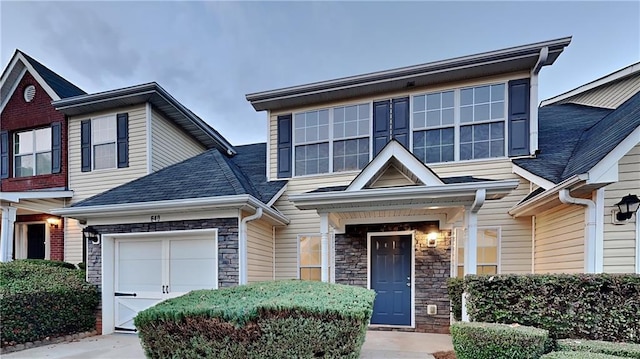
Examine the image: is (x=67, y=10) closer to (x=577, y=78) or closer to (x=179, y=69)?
(x=179, y=69)

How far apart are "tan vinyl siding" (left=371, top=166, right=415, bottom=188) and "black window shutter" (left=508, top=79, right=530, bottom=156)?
2525 mm

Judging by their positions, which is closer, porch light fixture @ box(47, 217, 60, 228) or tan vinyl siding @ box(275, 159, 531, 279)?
tan vinyl siding @ box(275, 159, 531, 279)

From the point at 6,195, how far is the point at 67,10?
540cm

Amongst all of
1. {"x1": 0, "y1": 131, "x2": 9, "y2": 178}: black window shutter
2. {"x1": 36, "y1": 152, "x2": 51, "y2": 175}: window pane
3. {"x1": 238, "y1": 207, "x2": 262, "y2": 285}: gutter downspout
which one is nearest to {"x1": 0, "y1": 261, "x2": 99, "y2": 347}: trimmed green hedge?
{"x1": 238, "y1": 207, "x2": 262, "y2": 285}: gutter downspout

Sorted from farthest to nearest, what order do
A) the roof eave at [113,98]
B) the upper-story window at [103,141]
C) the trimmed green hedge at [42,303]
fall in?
the upper-story window at [103,141] < the roof eave at [113,98] < the trimmed green hedge at [42,303]

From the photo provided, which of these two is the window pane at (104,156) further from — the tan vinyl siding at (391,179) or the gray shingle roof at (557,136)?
the gray shingle roof at (557,136)

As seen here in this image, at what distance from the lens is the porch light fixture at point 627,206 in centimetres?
487

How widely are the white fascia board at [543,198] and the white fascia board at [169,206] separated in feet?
15.7

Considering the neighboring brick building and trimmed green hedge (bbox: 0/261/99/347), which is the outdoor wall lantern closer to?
trimmed green hedge (bbox: 0/261/99/347)

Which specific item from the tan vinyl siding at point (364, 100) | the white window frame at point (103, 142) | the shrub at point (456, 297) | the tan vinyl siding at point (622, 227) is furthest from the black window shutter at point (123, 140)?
the tan vinyl siding at point (622, 227)

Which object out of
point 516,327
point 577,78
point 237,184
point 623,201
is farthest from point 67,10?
point 577,78

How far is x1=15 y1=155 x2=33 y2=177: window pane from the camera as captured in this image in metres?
9.62

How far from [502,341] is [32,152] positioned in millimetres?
12027

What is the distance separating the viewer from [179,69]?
19.6 m
